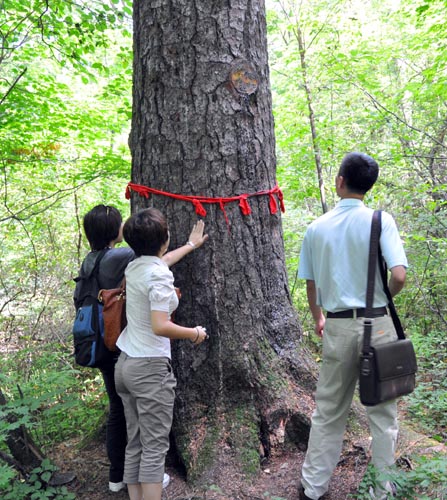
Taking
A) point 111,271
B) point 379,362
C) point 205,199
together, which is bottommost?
point 379,362

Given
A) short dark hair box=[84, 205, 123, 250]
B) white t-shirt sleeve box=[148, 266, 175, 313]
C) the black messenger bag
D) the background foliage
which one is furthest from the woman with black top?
the background foliage

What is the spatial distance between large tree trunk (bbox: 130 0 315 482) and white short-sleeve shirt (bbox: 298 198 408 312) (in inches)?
21.3

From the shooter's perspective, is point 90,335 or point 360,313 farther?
point 90,335

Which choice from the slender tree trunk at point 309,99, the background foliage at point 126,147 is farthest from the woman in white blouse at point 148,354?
the slender tree trunk at point 309,99

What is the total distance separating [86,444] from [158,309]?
1.82 meters

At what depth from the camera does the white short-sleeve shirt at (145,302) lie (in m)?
2.33

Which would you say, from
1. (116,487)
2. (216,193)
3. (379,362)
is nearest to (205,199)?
(216,193)

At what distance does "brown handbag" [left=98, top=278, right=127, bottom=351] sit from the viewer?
2631 mm

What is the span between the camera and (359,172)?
2.38 meters

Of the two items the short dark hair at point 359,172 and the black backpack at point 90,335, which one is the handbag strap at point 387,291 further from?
the black backpack at point 90,335

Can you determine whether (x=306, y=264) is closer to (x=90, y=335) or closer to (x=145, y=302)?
(x=145, y=302)

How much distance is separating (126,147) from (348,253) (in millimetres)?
6334

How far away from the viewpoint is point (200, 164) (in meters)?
2.81

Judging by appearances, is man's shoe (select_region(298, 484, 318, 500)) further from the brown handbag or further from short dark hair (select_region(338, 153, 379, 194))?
short dark hair (select_region(338, 153, 379, 194))
